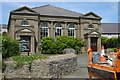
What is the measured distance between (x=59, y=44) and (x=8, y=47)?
23527 mm

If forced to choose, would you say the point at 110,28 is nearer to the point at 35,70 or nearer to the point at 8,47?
the point at 8,47

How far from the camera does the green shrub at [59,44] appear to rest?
35938 millimetres

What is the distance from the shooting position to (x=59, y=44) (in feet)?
121

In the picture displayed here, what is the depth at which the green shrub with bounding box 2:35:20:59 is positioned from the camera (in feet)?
43.1

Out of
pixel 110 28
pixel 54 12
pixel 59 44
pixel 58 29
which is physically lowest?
pixel 59 44

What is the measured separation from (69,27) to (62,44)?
6.26 metres

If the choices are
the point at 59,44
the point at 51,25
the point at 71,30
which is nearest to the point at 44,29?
the point at 51,25

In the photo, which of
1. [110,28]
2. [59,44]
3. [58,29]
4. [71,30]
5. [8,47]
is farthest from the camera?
[110,28]

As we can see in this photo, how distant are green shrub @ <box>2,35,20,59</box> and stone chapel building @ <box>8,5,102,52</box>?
22145mm

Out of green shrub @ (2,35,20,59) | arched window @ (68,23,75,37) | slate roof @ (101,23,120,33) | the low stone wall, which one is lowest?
the low stone wall

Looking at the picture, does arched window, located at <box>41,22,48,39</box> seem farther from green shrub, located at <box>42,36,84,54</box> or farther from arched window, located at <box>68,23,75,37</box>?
arched window, located at <box>68,23,75,37</box>

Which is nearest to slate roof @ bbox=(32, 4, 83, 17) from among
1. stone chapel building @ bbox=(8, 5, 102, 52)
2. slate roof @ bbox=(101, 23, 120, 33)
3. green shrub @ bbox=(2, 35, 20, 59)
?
stone chapel building @ bbox=(8, 5, 102, 52)

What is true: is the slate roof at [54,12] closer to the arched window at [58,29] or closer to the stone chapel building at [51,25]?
the stone chapel building at [51,25]

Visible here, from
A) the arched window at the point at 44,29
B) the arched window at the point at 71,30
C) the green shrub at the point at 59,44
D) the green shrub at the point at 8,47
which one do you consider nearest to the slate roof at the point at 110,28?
the arched window at the point at 71,30
